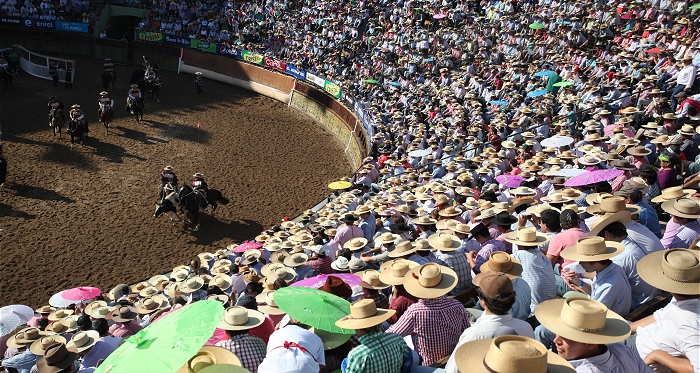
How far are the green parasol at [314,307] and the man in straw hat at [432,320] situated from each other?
591mm

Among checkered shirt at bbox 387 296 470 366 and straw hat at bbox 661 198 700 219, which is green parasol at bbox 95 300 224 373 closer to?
checkered shirt at bbox 387 296 470 366

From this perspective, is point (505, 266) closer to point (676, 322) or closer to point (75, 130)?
point (676, 322)

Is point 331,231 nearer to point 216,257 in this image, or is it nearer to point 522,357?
point 216,257

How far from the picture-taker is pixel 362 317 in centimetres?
490

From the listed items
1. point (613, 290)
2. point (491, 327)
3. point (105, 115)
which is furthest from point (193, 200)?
point (491, 327)

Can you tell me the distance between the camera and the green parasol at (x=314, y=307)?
512 cm

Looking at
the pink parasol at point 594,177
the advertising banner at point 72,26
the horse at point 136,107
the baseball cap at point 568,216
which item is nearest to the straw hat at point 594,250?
the baseball cap at point 568,216

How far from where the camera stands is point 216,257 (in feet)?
44.9

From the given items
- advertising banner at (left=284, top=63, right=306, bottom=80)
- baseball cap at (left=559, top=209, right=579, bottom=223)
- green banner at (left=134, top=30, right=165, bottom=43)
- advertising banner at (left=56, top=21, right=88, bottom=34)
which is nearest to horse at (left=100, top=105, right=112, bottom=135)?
advertising banner at (left=284, top=63, right=306, bottom=80)

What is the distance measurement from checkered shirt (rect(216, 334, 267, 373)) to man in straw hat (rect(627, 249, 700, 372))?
314 centimetres

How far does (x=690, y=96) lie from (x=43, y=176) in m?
20.3

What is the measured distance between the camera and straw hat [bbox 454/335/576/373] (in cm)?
349

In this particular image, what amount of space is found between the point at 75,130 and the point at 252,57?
47.2 ft

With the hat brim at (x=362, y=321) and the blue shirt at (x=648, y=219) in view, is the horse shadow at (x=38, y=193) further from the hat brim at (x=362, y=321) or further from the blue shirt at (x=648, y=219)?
the blue shirt at (x=648, y=219)
